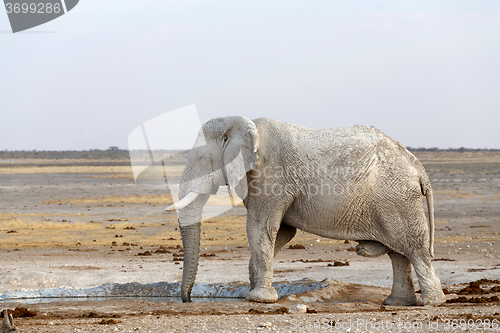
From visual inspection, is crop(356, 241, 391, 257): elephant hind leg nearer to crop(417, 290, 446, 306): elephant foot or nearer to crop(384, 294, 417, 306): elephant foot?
crop(384, 294, 417, 306): elephant foot

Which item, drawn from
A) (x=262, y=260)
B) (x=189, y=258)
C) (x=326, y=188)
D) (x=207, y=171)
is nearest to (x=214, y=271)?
(x=189, y=258)

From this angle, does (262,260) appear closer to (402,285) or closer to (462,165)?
(402,285)

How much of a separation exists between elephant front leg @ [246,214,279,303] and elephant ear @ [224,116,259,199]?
0.66 m

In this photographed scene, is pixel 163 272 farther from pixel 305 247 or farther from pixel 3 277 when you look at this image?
pixel 305 247

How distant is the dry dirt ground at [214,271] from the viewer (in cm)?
764

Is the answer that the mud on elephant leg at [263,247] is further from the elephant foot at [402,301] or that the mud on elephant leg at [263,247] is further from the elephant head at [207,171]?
the elephant foot at [402,301]

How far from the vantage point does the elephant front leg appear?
9.58 metres

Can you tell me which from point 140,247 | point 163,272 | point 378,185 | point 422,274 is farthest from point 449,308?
point 140,247

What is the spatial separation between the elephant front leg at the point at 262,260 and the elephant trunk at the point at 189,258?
104 cm

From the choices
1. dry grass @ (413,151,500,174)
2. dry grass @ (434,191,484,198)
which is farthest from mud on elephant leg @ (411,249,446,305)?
dry grass @ (413,151,500,174)

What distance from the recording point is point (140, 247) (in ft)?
59.0

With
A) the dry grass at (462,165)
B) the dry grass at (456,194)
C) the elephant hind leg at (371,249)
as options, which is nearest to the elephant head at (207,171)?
the elephant hind leg at (371,249)

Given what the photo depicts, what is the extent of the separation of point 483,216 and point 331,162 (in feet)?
58.2

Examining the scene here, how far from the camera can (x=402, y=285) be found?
31.9ft
